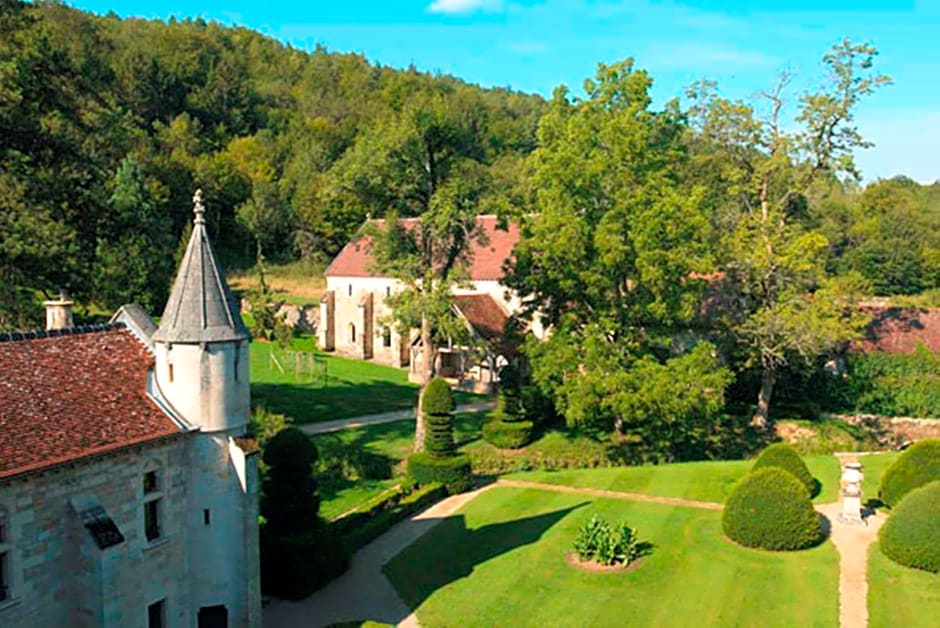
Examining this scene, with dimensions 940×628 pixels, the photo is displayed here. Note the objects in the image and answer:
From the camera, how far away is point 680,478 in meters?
29.1

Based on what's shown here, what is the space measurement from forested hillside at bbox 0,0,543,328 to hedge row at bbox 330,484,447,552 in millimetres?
11979

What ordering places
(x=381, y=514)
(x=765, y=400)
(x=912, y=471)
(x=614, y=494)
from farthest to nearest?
(x=765, y=400) → (x=614, y=494) → (x=381, y=514) → (x=912, y=471)

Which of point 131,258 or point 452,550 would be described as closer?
point 452,550

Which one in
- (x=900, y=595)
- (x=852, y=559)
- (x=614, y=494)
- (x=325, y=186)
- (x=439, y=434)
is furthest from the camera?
(x=325, y=186)

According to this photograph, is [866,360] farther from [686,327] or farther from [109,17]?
[109,17]

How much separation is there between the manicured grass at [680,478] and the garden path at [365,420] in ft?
26.8

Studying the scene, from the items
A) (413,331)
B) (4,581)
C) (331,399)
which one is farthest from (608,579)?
(413,331)

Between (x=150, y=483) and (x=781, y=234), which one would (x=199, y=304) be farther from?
(x=781, y=234)

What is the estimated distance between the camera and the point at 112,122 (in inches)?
1247

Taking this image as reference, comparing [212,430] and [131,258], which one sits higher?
[131,258]

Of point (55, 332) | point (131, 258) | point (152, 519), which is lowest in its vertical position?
point (152, 519)

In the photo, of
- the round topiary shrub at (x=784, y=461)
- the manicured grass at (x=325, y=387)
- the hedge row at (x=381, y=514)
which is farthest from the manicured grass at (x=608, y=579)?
the manicured grass at (x=325, y=387)

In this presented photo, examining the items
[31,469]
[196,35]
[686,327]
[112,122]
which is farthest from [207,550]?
[196,35]

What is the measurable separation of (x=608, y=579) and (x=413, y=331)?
28.3 m
